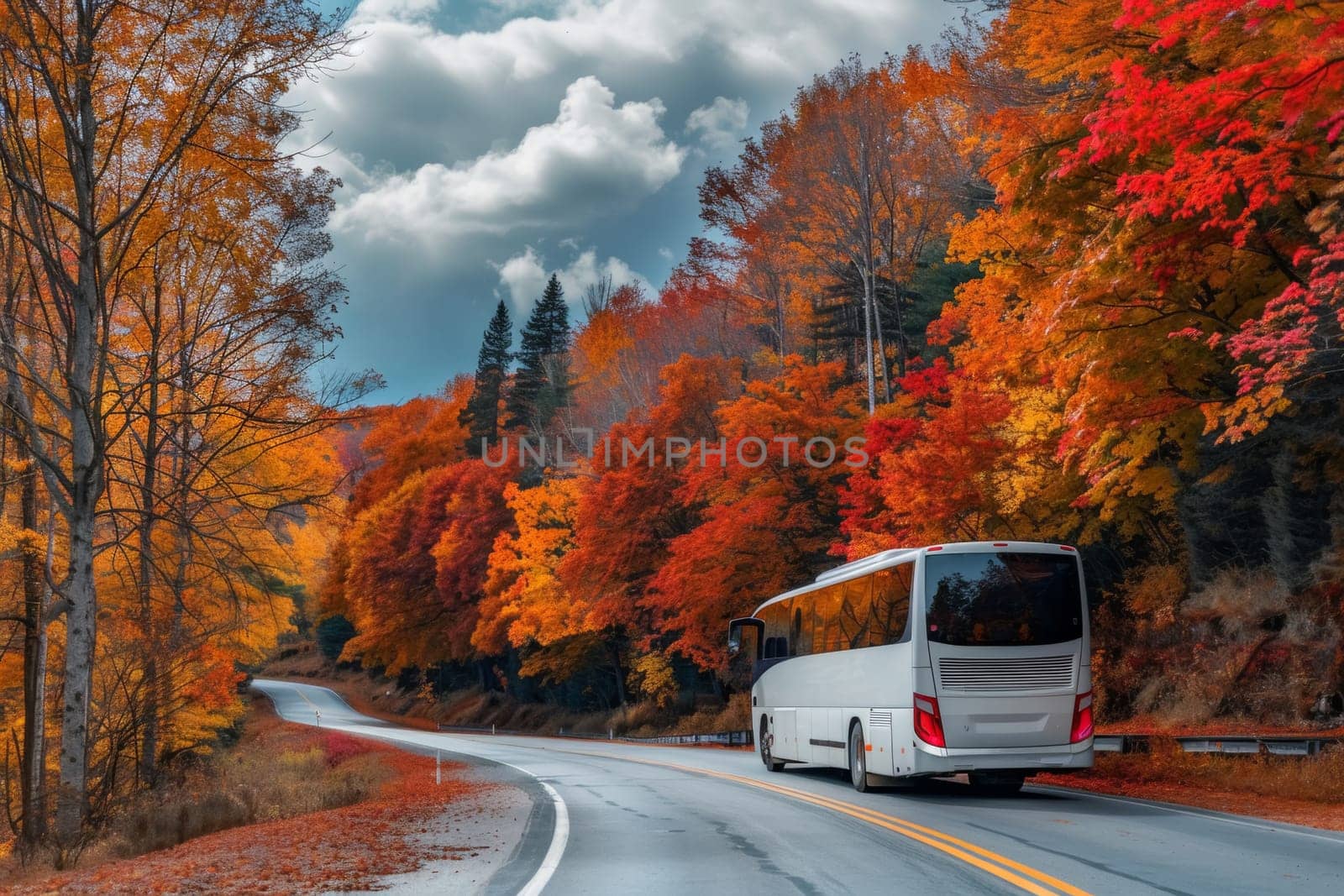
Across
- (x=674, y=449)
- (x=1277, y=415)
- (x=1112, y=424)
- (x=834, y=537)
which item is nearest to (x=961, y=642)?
(x=1112, y=424)

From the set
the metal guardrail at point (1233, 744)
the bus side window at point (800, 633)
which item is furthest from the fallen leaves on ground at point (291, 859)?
the metal guardrail at point (1233, 744)

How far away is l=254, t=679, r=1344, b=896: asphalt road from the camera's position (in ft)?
27.6

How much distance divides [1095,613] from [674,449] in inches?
732

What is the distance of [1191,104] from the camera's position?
35.1ft

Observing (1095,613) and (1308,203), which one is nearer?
(1308,203)

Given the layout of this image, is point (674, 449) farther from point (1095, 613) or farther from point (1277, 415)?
point (1277, 415)

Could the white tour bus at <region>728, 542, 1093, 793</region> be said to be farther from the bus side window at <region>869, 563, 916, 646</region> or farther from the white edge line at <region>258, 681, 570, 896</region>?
the white edge line at <region>258, 681, 570, 896</region>

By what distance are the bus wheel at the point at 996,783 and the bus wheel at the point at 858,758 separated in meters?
1.65

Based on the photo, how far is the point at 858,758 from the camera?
1641cm

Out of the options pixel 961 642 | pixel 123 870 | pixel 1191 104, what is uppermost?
pixel 1191 104

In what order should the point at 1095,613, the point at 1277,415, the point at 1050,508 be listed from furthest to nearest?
the point at 1095,613, the point at 1050,508, the point at 1277,415

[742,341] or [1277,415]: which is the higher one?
[742,341]

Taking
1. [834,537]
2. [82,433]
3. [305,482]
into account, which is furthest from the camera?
[834,537]

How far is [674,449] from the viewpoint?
41.7 m
